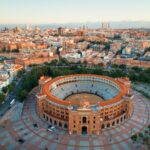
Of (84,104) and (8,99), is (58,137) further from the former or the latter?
(8,99)

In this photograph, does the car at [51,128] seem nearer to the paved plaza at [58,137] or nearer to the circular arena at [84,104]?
the paved plaza at [58,137]

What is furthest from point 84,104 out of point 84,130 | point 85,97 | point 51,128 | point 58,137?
point 85,97

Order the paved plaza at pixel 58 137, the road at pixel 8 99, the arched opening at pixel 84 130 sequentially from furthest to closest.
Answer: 1. the road at pixel 8 99
2. the arched opening at pixel 84 130
3. the paved plaza at pixel 58 137

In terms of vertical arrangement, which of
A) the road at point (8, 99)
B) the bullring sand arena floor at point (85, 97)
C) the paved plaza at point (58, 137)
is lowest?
the paved plaza at point (58, 137)

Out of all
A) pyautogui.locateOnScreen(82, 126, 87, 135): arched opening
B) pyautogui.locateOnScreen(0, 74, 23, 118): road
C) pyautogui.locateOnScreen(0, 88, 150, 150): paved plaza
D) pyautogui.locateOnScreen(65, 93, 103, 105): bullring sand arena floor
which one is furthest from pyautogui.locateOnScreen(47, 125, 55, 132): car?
pyautogui.locateOnScreen(0, 74, 23, 118): road

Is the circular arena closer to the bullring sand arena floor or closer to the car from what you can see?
the bullring sand arena floor

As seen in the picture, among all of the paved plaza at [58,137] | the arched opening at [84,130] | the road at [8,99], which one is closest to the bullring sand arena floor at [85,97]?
the paved plaza at [58,137]
